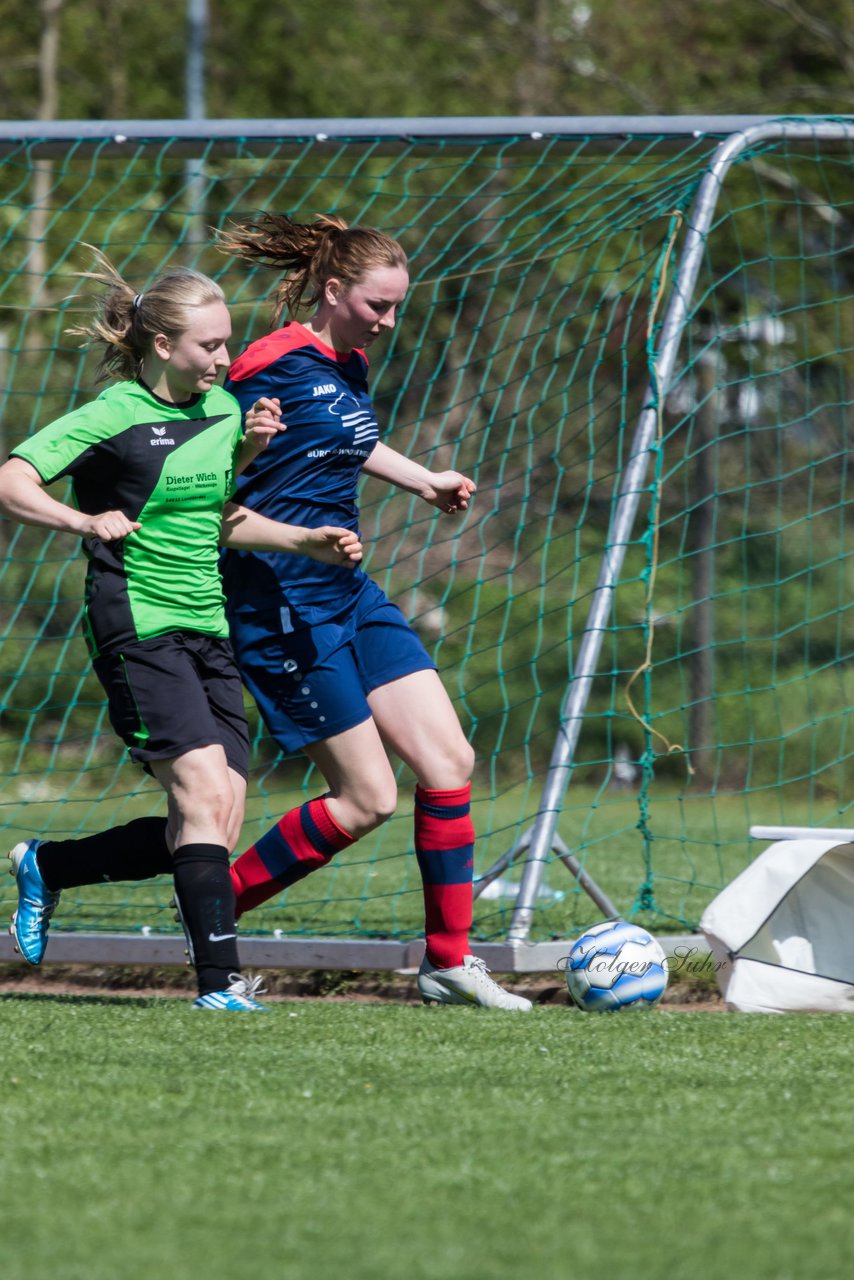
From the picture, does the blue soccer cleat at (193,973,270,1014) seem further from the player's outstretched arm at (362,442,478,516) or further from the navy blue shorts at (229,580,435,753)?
the player's outstretched arm at (362,442,478,516)

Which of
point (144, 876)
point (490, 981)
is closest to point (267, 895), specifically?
point (144, 876)

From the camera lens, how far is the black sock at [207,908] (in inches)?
148

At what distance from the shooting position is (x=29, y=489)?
364 centimetres

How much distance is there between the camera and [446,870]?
4098 millimetres

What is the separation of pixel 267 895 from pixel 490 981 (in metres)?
0.62

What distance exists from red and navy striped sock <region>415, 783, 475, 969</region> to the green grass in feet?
1.07

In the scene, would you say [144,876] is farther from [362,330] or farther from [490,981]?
[362,330]

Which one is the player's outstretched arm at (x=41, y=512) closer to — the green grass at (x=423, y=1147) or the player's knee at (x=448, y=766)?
the player's knee at (x=448, y=766)

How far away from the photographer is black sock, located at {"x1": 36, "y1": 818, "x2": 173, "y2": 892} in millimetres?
4117

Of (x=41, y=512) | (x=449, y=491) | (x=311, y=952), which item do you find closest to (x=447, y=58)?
(x=449, y=491)

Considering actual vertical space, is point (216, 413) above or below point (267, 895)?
above

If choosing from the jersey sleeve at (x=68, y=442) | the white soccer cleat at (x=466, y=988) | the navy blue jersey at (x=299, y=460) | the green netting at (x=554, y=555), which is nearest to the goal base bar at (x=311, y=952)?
the white soccer cleat at (x=466, y=988)

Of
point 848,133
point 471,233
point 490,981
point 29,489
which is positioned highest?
point 471,233

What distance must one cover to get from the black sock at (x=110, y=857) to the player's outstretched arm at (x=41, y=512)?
0.84 m
